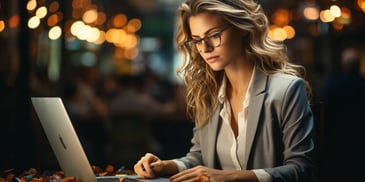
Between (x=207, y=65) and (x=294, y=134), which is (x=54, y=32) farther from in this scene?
(x=294, y=134)

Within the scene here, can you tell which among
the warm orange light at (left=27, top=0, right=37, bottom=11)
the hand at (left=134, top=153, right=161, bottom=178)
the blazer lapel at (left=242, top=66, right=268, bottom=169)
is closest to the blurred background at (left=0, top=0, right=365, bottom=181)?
the warm orange light at (left=27, top=0, right=37, bottom=11)

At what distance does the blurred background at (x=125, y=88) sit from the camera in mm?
4613

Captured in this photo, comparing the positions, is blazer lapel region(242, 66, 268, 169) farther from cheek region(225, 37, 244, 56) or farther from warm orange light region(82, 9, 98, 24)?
warm orange light region(82, 9, 98, 24)

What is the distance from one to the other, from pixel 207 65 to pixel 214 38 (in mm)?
284

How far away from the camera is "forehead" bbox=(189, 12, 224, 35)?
2615 millimetres

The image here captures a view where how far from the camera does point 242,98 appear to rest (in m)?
2.78

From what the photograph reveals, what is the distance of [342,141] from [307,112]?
4.37m

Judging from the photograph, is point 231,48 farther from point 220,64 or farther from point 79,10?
point 79,10

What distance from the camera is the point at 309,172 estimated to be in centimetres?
253

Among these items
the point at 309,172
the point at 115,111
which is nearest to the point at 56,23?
the point at 115,111

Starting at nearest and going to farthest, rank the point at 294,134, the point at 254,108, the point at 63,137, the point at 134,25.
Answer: the point at 63,137 < the point at 294,134 < the point at 254,108 < the point at 134,25

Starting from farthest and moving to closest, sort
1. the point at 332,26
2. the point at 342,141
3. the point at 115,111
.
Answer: the point at 332,26, the point at 115,111, the point at 342,141

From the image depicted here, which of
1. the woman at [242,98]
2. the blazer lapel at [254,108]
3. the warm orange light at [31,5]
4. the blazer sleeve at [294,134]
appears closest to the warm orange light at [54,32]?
the warm orange light at [31,5]

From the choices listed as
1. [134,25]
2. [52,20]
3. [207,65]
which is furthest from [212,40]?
[134,25]
